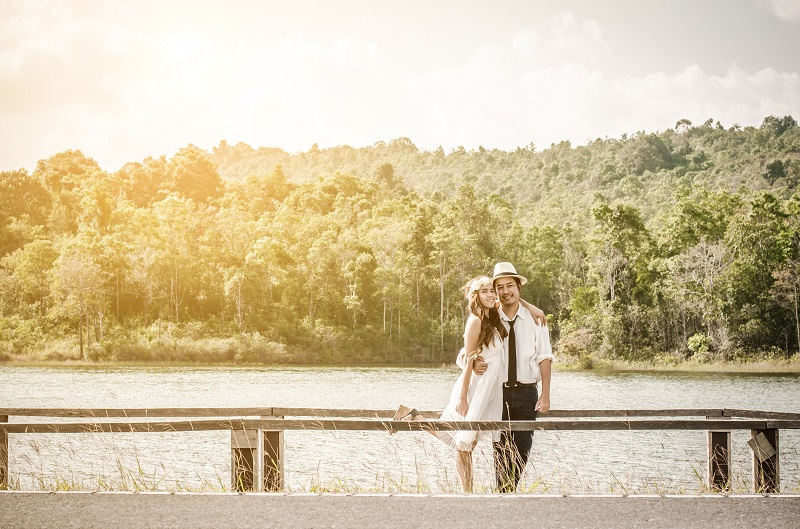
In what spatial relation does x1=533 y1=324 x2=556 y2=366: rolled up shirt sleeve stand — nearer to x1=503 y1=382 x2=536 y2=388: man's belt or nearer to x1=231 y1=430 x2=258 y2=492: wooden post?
x1=503 y1=382 x2=536 y2=388: man's belt

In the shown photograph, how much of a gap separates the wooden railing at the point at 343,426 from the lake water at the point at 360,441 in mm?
507

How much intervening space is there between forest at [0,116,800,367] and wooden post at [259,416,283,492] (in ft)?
223

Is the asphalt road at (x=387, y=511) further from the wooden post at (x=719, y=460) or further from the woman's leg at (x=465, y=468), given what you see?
the wooden post at (x=719, y=460)

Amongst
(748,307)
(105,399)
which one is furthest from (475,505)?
(748,307)

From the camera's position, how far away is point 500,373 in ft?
24.8

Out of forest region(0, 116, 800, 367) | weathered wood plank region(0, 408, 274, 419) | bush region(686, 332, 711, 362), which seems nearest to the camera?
weathered wood plank region(0, 408, 274, 419)

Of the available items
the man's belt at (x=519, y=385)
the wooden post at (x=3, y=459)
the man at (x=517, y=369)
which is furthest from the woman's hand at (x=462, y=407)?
the wooden post at (x=3, y=459)

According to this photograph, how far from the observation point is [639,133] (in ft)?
484

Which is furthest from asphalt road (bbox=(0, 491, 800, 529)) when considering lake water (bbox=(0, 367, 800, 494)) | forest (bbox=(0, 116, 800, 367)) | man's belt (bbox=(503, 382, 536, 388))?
forest (bbox=(0, 116, 800, 367))

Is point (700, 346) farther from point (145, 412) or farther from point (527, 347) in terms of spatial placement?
point (145, 412)

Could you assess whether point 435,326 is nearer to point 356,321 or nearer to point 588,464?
point 356,321

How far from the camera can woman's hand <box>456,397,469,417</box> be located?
24.7ft

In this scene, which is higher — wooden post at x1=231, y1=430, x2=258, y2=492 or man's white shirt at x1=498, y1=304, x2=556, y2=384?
man's white shirt at x1=498, y1=304, x2=556, y2=384

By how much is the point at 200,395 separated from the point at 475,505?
42.0 m
